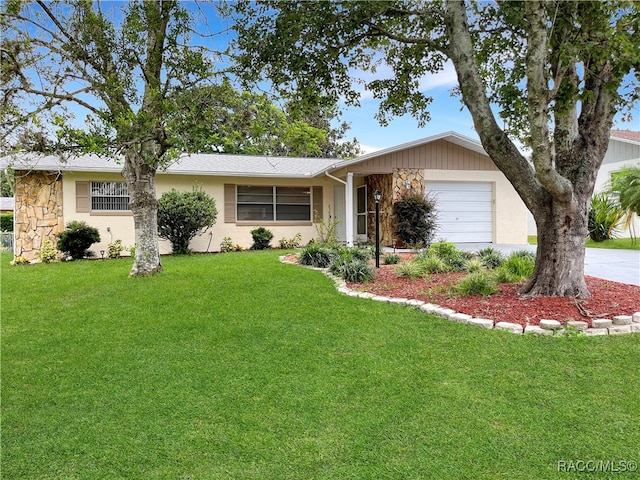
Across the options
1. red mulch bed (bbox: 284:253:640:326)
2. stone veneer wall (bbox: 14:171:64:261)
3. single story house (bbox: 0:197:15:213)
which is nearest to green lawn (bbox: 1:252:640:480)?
red mulch bed (bbox: 284:253:640:326)

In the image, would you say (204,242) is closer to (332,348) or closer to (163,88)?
(163,88)

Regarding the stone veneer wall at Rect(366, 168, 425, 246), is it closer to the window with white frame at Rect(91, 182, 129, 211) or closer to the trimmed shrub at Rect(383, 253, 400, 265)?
the trimmed shrub at Rect(383, 253, 400, 265)

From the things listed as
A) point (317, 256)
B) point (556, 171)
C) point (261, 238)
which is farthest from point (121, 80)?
point (261, 238)

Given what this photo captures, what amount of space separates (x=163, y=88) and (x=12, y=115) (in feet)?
8.10

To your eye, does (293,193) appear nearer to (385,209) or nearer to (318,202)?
(318,202)

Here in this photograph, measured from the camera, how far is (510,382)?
3.61 meters

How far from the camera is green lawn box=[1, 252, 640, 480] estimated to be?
2621 millimetres

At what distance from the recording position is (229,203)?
48.0ft

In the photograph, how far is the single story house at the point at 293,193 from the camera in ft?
42.2

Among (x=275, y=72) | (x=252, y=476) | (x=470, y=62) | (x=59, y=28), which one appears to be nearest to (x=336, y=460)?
(x=252, y=476)

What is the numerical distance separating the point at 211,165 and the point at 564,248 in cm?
1181

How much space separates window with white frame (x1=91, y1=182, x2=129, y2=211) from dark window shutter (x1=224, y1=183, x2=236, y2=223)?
3060mm

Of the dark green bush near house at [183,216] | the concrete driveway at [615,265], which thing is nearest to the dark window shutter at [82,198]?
the dark green bush near house at [183,216]

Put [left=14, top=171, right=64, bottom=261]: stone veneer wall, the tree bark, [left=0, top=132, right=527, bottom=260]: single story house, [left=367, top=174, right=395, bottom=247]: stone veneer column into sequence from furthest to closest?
1. [left=367, top=174, right=395, bottom=247]: stone veneer column
2. [left=0, top=132, right=527, bottom=260]: single story house
3. [left=14, top=171, right=64, bottom=261]: stone veneer wall
4. the tree bark
